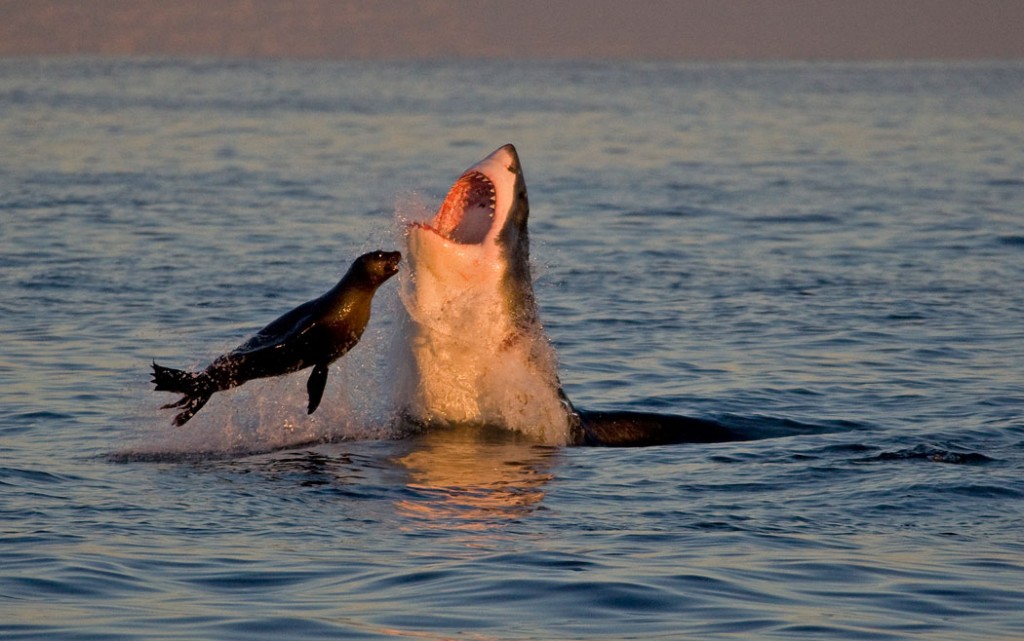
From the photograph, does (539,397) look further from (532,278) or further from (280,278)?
(280,278)

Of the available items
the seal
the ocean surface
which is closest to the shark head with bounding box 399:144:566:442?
the ocean surface

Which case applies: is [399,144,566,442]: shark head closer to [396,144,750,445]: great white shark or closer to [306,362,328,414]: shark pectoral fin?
[396,144,750,445]: great white shark

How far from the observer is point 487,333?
12570 millimetres

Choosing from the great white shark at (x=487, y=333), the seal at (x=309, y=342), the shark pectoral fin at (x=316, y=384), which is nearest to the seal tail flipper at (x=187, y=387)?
the seal at (x=309, y=342)

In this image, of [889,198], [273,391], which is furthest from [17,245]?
[889,198]

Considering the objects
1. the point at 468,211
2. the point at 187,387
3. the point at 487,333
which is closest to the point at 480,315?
the point at 487,333

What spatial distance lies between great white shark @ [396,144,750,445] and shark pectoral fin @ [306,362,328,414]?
1.30 metres

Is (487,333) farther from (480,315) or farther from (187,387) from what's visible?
(187,387)

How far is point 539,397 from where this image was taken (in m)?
12.9

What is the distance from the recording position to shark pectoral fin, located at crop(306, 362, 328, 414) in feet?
36.0

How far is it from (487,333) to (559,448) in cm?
99

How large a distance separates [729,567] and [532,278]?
384 cm

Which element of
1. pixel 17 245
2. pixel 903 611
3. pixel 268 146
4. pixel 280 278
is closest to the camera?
pixel 903 611

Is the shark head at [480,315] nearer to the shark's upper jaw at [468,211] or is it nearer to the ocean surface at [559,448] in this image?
the shark's upper jaw at [468,211]
